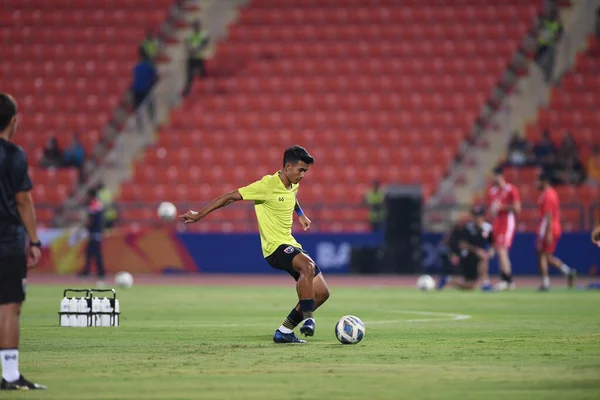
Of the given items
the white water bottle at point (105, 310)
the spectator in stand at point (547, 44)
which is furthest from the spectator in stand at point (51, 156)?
the white water bottle at point (105, 310)

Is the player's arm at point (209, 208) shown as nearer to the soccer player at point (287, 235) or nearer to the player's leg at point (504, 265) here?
the soccer player at point (287, 235)

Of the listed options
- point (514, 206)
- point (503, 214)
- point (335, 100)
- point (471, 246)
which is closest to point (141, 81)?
point (335, 100)

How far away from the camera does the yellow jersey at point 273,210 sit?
42.7ft

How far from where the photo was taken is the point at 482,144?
116 feet

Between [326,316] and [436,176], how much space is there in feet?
60.0

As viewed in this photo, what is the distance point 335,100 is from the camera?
38.4 m

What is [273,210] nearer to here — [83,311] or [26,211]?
[83,311]

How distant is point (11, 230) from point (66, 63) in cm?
3342

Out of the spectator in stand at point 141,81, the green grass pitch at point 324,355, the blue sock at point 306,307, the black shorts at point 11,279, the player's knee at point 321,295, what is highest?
the spectator in stand at point 141,81

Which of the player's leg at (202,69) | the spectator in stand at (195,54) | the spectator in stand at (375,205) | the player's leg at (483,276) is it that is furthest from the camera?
the player's leg at (202,69)

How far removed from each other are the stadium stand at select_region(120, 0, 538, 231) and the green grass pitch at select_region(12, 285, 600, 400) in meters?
15.8

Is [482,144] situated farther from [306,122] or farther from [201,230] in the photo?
[201,230]

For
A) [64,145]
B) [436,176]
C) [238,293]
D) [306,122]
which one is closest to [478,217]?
[238,293]

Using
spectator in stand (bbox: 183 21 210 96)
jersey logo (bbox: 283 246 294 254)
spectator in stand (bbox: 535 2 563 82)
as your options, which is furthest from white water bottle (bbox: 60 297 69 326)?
spectator in stand (bbox: 535 2 563 82)
